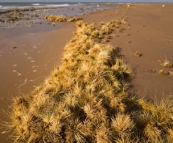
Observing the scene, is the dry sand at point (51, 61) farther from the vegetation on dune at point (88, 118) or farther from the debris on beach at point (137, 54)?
the vegetation on dune at point (88, 118)

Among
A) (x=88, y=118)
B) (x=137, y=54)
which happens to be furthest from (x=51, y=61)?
(x=88, y=118)

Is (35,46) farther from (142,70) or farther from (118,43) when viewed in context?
(142,70)

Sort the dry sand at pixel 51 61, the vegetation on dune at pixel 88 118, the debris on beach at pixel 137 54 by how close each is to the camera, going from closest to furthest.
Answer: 1. the vegetation on dune at pixel 88 118
2. the dry sand at pixel 51 61
3. the debris on beach at pixel 137 54

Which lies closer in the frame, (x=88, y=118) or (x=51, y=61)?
(x=88, y=118)

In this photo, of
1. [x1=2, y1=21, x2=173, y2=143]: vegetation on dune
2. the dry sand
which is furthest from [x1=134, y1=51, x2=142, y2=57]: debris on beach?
[x1=2, y1=21, x2=173, y2=143]: vegetation on dune

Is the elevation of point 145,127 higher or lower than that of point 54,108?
lower

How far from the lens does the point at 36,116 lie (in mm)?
3271

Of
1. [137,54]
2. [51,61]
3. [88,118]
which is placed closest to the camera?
[88,118]

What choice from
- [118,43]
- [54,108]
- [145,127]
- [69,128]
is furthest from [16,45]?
[145,127]

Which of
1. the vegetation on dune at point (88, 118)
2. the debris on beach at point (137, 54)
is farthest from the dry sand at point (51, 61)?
the vegetation on dune at point (88, 118)

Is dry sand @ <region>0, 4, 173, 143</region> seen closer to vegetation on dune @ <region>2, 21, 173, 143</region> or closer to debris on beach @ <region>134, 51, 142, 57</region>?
debris on beach @ <region>134, 51, 142, 57</region>

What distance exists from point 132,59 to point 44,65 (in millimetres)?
3918

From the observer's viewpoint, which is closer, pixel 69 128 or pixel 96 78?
pixel 69 128

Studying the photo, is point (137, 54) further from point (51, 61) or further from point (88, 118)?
point (88, 118)
